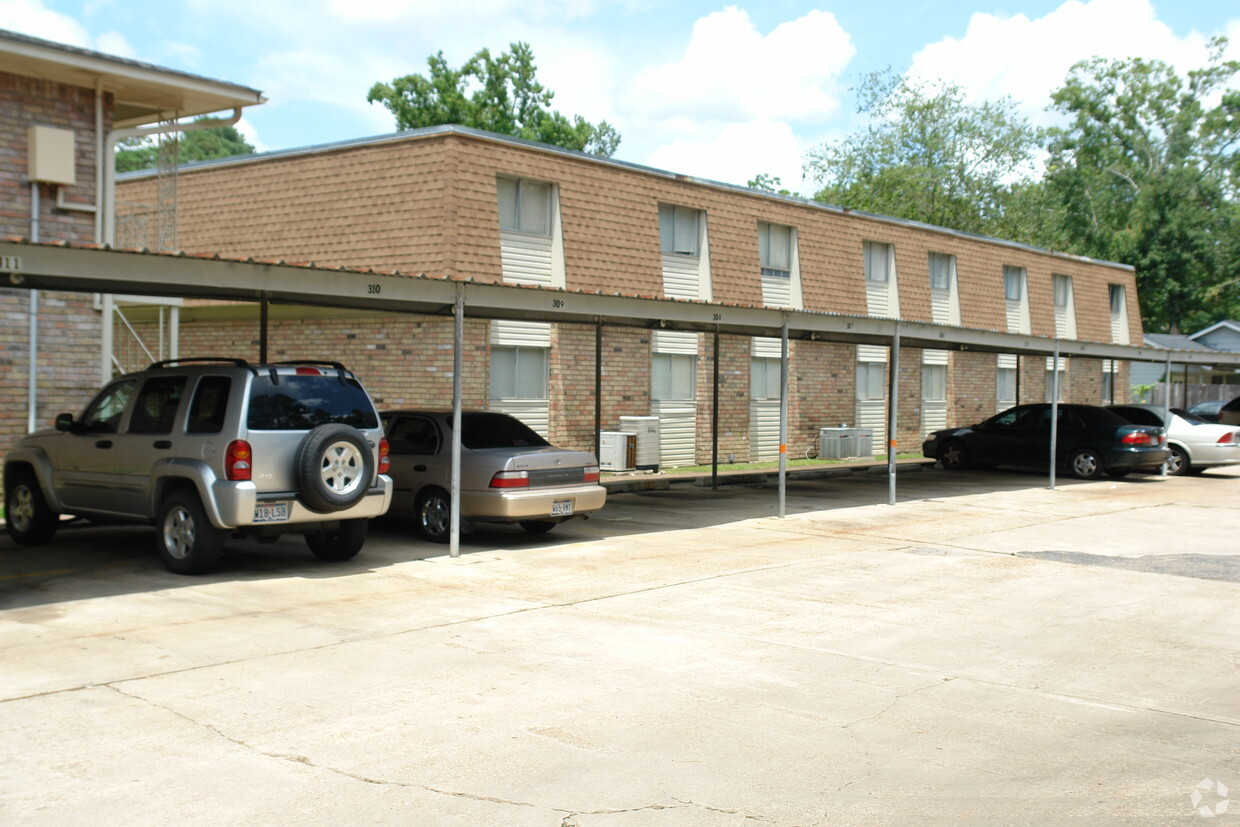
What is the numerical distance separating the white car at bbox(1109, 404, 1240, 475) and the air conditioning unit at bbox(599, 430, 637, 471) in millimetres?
10100

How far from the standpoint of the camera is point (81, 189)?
15.0m

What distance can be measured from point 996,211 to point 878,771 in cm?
5498

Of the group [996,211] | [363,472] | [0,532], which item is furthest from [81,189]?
[996,211]

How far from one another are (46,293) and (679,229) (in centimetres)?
1314

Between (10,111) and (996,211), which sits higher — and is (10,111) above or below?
below

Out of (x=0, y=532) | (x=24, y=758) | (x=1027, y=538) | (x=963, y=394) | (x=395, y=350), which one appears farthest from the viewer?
(x=963, y=394)

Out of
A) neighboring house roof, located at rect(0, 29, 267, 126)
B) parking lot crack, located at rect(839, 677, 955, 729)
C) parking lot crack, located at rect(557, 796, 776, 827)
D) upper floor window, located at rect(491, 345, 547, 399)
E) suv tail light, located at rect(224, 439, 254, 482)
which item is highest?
neighboring house roof, located at rect(0, 29, 267, 126)

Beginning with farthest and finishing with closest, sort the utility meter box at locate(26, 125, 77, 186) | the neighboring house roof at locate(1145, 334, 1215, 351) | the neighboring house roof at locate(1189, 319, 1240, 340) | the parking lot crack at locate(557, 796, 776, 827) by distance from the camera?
1. the neighboring house roof at locate(1189, 319, 1240, 340)
2. the neighboring house roof at locate(1145, 334, 1215, 351)
3. the utility meter box at locate(26, 125, 77, 186)
4. the parking lot crack at locate(557, 796, 776, 827)

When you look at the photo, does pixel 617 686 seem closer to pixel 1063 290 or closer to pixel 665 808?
pixel 665 808

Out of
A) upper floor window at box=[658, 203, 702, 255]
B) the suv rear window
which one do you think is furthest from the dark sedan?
the suv rear window

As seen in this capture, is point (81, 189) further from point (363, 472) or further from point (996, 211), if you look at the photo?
point (996, 211)

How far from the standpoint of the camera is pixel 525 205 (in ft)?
69.7

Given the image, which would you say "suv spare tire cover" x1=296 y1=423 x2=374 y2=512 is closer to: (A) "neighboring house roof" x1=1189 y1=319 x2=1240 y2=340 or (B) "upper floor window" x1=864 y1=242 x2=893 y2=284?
(B) "upper floor window" x1=864 y1=242 x2=893 y2=284

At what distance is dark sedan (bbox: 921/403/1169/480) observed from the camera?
888 inches
